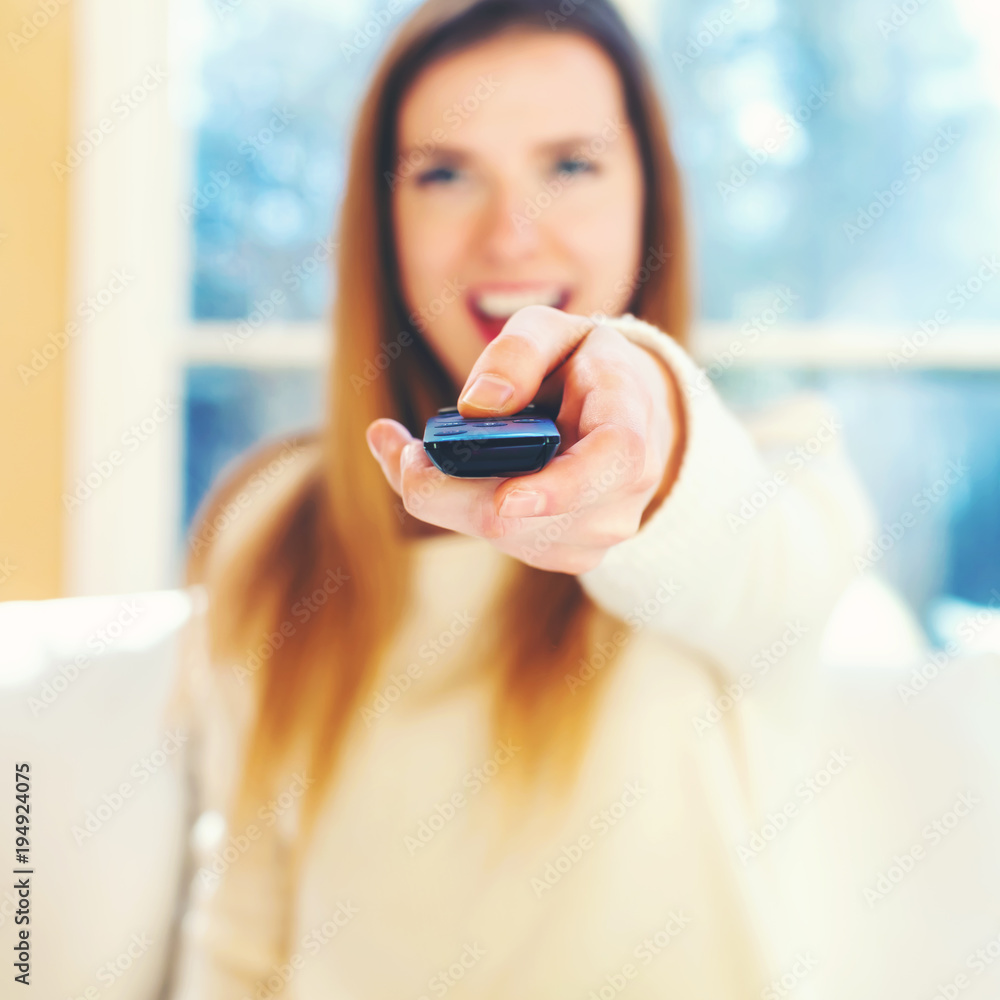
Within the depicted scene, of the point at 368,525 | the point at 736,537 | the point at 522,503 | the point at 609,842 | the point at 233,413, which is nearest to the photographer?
the point at 522,503

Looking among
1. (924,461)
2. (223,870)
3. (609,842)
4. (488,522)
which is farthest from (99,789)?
(924,461)

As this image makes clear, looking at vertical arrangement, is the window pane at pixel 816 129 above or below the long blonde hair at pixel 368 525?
above

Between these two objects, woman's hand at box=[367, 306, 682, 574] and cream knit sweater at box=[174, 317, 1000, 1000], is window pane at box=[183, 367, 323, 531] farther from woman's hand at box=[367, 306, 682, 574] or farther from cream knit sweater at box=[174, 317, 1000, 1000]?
woman's hand at box=[367, 306, 682, 574]

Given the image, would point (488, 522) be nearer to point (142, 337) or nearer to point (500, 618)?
point (500, 618)

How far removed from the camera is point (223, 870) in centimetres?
77

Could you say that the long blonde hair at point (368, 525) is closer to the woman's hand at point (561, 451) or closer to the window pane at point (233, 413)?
the woman's hand at point (561, 451)

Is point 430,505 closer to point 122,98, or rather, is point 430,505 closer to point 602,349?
point 602,349

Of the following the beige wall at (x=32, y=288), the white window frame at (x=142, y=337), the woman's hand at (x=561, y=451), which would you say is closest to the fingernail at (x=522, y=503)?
the woman's hand at (x=561, y=451)

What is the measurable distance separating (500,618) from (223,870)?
36 cm

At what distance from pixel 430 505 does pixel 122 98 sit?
4.51ft

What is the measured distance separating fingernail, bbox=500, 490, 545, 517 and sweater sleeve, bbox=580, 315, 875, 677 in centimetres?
18

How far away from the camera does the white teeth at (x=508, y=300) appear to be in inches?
34.9

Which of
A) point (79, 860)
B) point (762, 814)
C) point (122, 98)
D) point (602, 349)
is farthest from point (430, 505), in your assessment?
point (122, 98)

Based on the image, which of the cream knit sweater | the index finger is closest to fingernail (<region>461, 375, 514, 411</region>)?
the index finger
